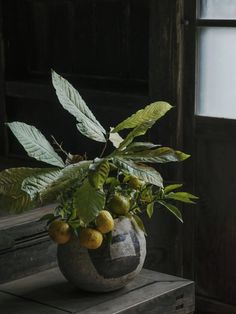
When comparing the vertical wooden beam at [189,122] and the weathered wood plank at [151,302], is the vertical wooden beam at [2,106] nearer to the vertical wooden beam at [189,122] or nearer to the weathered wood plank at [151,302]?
the vertical wooden beam at [189,122]

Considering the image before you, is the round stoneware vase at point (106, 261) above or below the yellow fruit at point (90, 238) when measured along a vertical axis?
below

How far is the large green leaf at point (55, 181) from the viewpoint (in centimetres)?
219

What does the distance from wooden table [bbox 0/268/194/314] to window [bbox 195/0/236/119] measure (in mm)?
1027

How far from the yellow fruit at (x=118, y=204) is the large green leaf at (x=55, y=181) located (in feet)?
0.41

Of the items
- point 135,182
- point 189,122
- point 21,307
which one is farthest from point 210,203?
point 21,307

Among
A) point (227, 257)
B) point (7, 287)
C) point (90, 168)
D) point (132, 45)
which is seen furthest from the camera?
point (132, 45)

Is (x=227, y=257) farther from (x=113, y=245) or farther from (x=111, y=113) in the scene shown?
(x=113, y=245)

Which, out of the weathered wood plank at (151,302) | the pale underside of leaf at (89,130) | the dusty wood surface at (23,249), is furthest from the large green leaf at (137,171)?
the dusty wood surface at (23,249)

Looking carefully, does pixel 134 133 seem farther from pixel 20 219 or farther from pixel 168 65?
pixel 168 65

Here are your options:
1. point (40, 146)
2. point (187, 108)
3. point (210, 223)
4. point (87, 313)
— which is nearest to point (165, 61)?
point (187, 108)

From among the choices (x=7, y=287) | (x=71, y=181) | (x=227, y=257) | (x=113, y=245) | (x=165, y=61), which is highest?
(x=165, y=61)

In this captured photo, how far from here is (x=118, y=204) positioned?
232 centimetres

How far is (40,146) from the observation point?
90.4 inches

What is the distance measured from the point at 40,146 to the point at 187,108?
1231 mm
